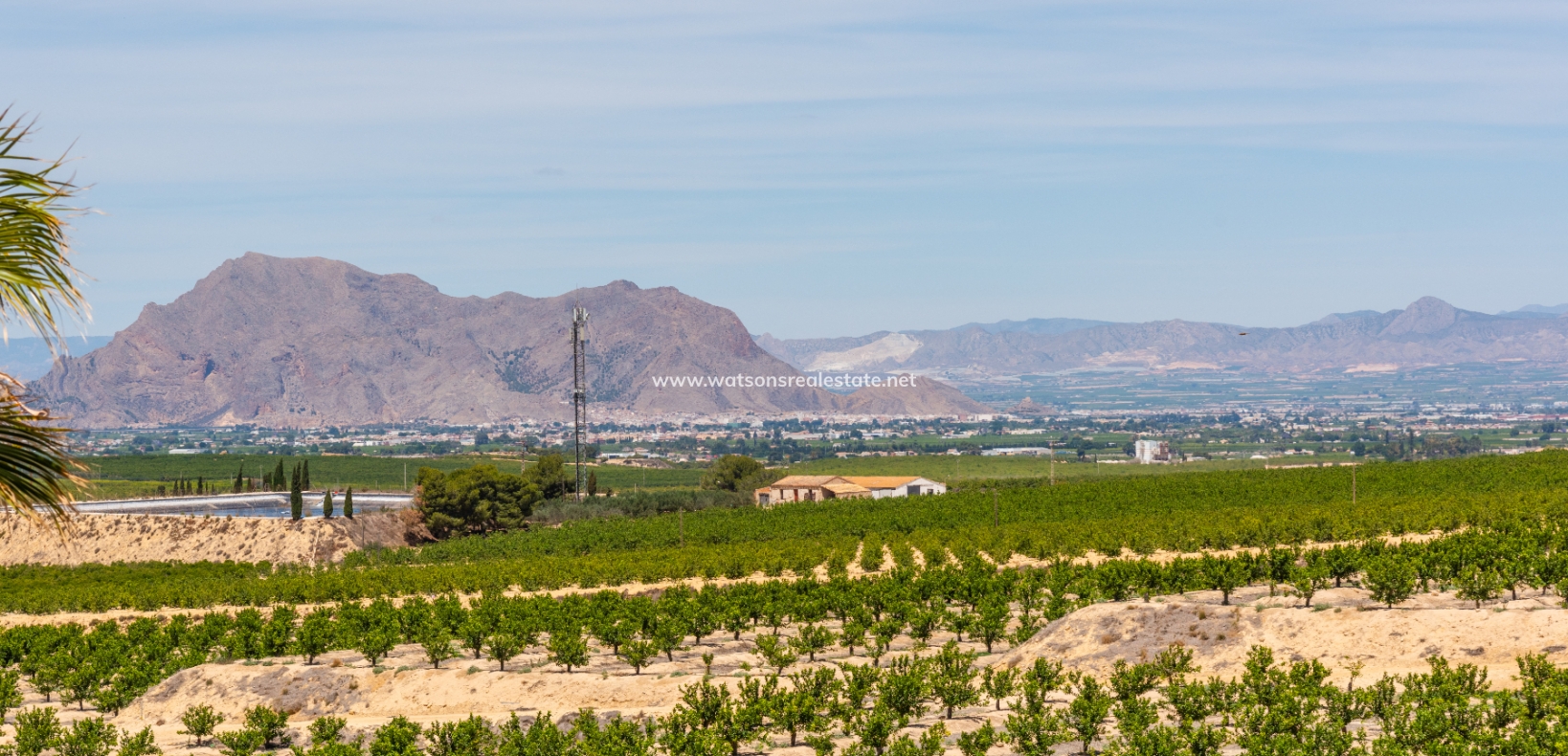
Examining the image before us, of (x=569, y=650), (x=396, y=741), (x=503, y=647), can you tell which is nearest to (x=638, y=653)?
(x=569, y=650)

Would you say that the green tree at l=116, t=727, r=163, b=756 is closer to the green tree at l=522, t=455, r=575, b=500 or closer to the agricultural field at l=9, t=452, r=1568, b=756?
the agricultural field at l=9, t=452, r=1568, b=756

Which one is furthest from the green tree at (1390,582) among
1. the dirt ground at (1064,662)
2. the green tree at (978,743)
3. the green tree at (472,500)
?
the green tree at (472,500)

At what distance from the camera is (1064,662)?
2623 cm

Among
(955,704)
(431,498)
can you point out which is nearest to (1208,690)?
(955,704)

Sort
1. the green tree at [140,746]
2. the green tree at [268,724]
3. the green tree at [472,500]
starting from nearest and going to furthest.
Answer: the green tree at [140,746] → the green tree at [268,724] → the green tree at [472,500]

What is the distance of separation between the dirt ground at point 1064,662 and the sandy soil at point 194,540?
5239 cm

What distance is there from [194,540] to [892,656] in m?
65.8

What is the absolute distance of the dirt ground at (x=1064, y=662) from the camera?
24.5 metres

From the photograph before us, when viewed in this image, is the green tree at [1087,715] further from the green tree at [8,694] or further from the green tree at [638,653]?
the green tree at [8,694]

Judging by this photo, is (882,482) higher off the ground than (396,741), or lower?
lower

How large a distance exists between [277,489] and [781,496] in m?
52.0

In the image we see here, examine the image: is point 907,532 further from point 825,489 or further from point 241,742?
point 241,742

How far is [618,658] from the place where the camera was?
2969 cm

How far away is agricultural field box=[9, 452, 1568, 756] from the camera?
63.6 ft
